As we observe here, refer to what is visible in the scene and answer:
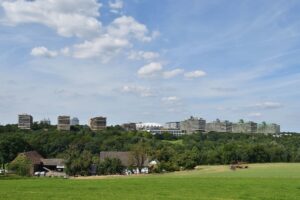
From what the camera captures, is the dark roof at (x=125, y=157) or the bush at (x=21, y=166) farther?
the dark roof at (x=125, y=157)

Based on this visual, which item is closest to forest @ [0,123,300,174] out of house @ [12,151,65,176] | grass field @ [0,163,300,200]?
house @ [12,151,65,176]

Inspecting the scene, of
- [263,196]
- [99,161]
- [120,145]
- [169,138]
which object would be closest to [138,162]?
[99,161]

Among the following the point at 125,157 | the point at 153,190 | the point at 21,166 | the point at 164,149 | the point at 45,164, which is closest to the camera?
the point at 153,190

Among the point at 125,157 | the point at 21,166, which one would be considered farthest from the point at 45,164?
the point at 21,166

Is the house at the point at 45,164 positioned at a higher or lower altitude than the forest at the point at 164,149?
lower

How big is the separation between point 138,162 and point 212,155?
925 inches

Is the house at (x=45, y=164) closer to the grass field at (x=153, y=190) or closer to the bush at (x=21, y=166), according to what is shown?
the bush at (x=21, y=166)

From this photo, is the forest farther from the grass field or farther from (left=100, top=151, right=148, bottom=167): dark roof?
the grass field

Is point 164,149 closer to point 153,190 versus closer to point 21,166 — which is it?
point 21,166

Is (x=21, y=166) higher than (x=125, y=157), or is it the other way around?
(x=125, y=157)

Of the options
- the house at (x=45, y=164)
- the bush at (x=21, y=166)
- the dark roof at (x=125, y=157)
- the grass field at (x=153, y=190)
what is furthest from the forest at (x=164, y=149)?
the grass field at (x=153, y=190)

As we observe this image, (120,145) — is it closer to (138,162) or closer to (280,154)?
(138,162)

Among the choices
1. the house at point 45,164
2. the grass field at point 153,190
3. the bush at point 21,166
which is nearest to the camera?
the grass field at point 153,190

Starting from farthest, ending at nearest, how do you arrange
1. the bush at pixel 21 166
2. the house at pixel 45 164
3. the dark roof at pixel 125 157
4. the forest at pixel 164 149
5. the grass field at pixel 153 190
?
the house at pixel 45 164
the dark roof at pixel 125 157
the forest at pixel 164 149
the bush at pixel 21 166
the grass field at pixel 153 190
